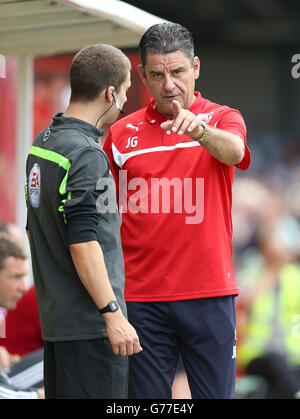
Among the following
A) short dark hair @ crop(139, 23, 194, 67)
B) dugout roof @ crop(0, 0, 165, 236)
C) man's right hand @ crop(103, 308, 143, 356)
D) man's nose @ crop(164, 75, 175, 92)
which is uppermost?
dugout roof @ crop(0, 0, 165, 236)

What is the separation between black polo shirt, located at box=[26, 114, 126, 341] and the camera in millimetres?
2768

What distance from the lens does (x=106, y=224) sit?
2.86 m

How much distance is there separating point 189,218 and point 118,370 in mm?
667

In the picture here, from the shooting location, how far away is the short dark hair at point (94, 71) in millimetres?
2938

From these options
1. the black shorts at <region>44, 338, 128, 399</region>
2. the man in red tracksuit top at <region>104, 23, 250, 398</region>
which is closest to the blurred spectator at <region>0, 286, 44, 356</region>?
the man in red tracksuit top at <region>104, 23, 250, 398</region>

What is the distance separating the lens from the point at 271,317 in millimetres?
6414

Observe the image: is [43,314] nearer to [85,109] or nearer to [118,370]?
[118,370]

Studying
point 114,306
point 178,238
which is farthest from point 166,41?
point 114,306

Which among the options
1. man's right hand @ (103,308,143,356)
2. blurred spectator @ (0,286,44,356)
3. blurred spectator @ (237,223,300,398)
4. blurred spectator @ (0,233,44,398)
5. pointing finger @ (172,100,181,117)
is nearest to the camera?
man's right hand @ (103,308,143,356)

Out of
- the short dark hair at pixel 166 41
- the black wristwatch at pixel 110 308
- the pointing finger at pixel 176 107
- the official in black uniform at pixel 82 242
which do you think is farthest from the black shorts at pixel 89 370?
the short dark hair at pixel 166 41

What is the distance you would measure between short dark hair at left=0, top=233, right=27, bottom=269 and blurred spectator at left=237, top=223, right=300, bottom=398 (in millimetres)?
1891

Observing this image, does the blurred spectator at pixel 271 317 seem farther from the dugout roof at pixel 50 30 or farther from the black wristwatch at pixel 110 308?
the black wristwatch at pixel 110 308

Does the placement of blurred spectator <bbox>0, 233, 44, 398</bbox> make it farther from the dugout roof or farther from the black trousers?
the black trousers

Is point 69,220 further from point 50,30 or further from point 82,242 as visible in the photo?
point 50,30
